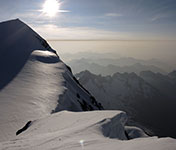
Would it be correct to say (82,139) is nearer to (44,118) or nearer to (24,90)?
(44,118)

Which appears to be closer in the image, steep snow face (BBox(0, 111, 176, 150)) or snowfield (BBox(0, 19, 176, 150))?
steep snow face (BBox(0, 111, 176, 150))

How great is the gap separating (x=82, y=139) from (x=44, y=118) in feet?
22.0

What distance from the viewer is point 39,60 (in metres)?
35.4

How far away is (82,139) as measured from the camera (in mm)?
7582

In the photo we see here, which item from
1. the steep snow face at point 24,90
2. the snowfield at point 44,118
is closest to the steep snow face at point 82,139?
the snowfield at point 44,118

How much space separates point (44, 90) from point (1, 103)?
6524mm

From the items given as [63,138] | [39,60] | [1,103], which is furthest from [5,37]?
[63,138]

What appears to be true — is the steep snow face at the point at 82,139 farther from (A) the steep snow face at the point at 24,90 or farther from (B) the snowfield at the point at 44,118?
(A) the steep snow face at the point at 24,90

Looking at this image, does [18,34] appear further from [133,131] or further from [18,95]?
[133,131]

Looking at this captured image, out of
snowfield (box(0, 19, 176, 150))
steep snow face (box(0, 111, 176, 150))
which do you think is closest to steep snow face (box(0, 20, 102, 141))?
snowfield (box(0, 19, 176, 150))

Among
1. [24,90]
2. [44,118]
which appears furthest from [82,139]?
[24,90]

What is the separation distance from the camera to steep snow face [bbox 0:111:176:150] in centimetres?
598

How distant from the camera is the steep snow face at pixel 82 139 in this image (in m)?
5.98

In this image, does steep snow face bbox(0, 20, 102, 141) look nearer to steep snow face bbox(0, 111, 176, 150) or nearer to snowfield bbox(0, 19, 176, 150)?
snowfield bbox(0, 19, 176, 150)
